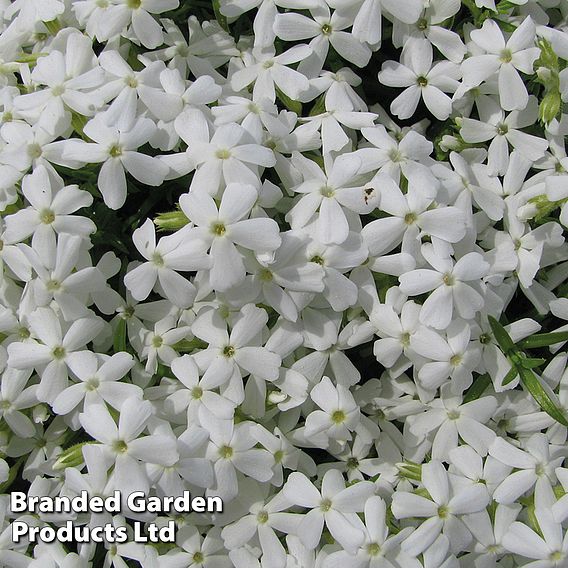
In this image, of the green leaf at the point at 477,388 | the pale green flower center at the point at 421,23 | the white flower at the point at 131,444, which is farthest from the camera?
the pale green flower center at the point at 421,23

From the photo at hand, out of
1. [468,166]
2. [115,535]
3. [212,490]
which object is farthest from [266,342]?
[468,166]

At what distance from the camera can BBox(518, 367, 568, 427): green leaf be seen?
1448 millimetres

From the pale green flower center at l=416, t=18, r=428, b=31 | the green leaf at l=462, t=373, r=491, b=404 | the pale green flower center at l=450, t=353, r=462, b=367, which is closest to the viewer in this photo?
the pale green flower center at l=450, t=353, r=462, b=367

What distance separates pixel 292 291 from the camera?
140 cm

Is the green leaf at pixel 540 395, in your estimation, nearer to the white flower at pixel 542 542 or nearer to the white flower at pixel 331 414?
the white flower at pixel 542 542

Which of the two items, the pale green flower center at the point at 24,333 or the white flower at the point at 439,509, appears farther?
the pale green flower center at the point at 24,333

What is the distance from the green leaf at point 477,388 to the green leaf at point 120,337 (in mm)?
633

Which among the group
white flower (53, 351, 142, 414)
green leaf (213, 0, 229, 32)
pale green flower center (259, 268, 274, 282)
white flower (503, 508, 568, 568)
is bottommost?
white flower (503, 508, 568, 568)

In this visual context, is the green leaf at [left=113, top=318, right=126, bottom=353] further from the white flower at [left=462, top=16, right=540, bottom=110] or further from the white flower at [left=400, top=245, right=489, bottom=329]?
the white flower at [left=462, top=16, right=540, bottom=110]

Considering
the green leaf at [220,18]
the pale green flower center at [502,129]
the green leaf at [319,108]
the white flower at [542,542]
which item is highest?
the green leaf at [220,18]

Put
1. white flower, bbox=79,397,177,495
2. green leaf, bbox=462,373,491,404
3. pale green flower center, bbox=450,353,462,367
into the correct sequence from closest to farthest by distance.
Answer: white flower, bbox=79,397,177,495
pale green flower center, bbox=450,353,462,367
green leaf, bbox=462,373,491,404

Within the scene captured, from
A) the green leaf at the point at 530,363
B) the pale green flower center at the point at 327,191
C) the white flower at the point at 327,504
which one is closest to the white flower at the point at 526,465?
the green leaf at the point at 530,363

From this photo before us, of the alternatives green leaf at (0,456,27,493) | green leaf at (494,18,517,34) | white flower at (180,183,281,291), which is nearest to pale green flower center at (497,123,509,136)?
green leaf at (494,18,517,34)

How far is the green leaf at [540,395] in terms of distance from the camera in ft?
4.75
